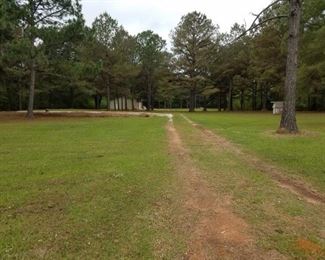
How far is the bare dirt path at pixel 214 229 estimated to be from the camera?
12.4ft

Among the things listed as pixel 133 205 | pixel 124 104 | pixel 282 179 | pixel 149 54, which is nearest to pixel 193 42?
pixel 149 54

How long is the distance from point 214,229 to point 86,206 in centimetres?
180

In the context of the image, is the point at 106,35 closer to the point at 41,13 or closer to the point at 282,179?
the point at 41,13

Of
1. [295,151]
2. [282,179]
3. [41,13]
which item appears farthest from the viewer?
[41,13]

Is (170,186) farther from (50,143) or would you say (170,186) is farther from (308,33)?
(308,33)

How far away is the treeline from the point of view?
86.6ft

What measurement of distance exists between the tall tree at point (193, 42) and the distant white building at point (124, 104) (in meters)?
13.5

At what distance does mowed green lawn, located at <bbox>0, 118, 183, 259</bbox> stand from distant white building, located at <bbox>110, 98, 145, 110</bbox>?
5173 centimetres

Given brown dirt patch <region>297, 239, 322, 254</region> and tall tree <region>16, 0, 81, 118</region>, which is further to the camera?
tall tree <region>16, 0, 81, 118</region>

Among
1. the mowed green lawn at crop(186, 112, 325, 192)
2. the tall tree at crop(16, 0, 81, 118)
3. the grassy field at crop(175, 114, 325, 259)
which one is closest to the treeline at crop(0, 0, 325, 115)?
the tall tree at crop(16, 0, 81, 118)

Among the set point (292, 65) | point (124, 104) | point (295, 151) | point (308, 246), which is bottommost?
point (308, 246)

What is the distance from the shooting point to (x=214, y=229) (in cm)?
438

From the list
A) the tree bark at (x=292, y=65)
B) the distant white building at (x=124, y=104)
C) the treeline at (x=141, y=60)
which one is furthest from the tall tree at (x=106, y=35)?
the tree bark at (x=292, y=65)

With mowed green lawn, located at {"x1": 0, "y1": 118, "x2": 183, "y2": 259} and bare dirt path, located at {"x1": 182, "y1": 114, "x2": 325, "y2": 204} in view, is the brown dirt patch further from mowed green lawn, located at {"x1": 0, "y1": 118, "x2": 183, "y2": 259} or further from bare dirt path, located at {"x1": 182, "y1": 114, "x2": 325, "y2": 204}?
bare dirt path, located at {"x1": 182, "y1": 114, "x2": 325, "y2": 204}
